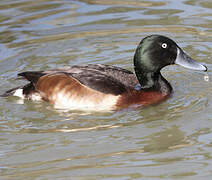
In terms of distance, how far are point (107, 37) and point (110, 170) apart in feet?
15.6

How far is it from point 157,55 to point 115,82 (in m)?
0.64

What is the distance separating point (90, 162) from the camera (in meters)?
5.40

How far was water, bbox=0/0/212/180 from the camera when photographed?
5336 mm

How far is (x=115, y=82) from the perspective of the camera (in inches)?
277

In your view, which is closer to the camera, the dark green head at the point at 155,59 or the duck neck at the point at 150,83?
the dark green head at the point at 155,59

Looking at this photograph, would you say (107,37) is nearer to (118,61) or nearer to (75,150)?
(118,61)

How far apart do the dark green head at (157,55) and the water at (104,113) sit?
0.44 metres

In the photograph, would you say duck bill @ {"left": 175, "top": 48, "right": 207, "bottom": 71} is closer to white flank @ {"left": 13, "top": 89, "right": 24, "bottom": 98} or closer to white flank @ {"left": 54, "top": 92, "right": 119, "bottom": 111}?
white flank @ {"left": 54, "top": 92, "right": 119, "bottom": 111}

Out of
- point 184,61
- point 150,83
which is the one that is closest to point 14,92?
point 150,83

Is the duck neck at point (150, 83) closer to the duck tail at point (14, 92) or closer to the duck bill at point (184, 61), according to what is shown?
the duck bill at point (184, 61)

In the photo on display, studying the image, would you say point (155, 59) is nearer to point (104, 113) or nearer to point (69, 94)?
point (104, 113)

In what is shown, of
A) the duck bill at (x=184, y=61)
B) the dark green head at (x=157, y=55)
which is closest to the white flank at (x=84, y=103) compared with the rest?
the dark green head at (x=157, y=55)

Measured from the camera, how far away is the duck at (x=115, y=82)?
7004 mm

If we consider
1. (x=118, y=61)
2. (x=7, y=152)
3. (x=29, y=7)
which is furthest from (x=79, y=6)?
(x=7, y=152)
